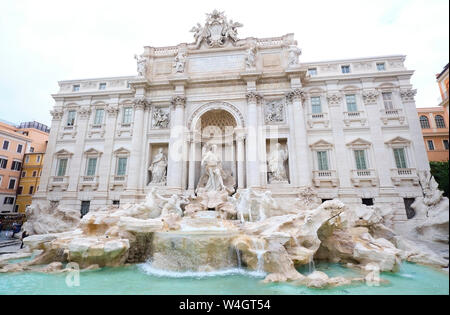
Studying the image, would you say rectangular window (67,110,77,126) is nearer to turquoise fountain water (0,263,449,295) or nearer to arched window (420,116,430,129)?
turquoise fountain water (0,263,449,295)

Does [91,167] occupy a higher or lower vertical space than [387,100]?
lower

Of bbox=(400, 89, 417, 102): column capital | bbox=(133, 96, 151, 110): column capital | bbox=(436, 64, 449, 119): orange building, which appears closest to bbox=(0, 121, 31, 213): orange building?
bbox=(133, 96, 151, 110): column capital

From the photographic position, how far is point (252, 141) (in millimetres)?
14469

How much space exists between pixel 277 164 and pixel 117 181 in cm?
1172

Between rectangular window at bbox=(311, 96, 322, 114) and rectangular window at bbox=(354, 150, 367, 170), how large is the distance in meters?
3.87

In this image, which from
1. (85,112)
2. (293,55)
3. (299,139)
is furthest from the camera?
(85,112)

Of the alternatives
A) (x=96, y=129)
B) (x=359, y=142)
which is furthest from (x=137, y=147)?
(x=359, y=142)

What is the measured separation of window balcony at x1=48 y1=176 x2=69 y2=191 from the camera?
1612cm

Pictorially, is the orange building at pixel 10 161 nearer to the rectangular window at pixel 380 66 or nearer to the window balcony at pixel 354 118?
the window balcony at pixel 354 118

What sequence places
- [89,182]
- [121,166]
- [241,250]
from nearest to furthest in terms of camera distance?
[241,250], [89,182], [121,166]

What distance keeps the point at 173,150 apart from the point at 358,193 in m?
12.7

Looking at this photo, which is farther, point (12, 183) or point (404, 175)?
point (12, 183)

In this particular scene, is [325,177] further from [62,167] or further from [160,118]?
[62,167]
